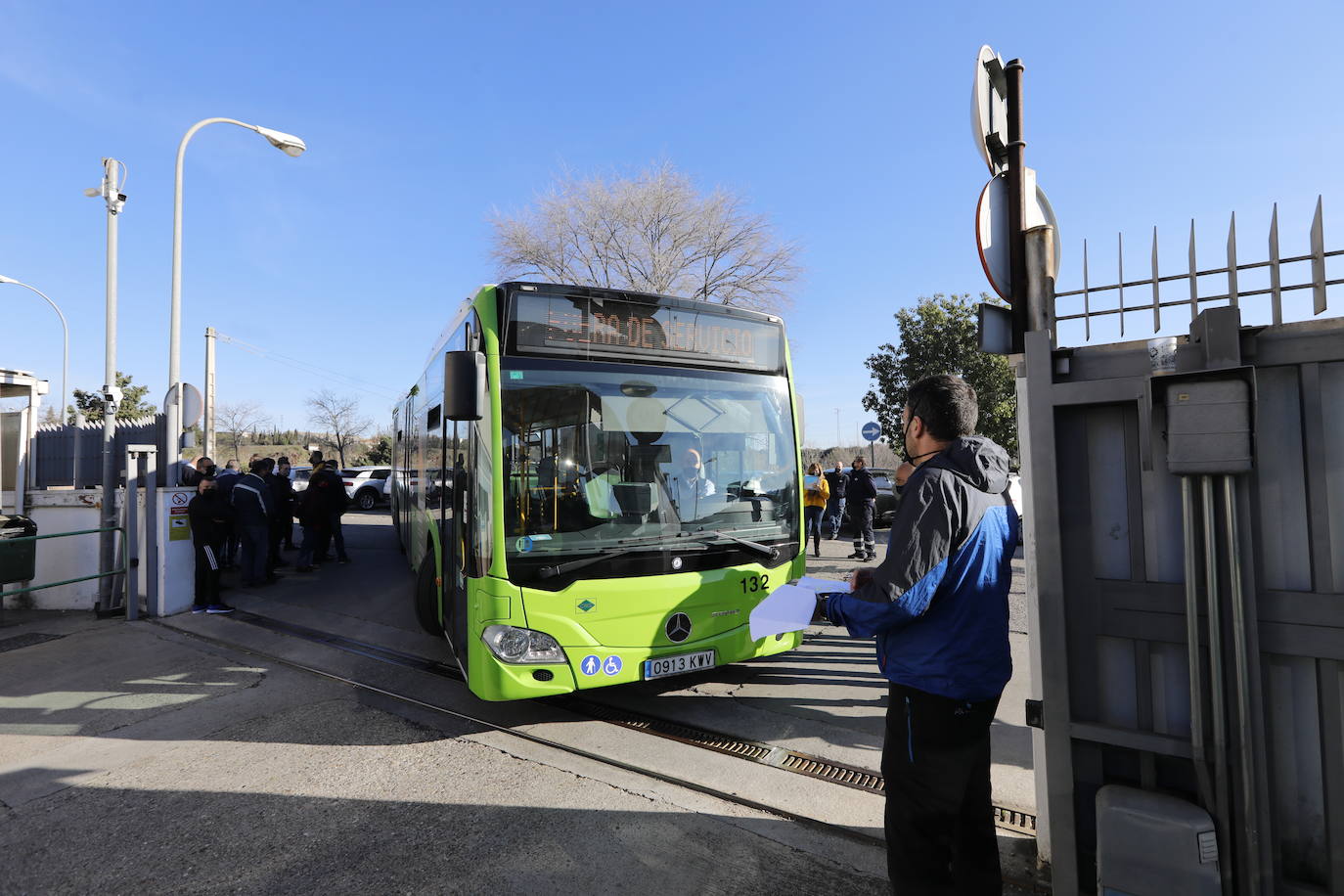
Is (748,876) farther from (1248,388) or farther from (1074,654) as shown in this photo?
(1248,388)

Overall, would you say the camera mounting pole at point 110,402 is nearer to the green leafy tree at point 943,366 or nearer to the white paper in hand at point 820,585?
the white paper in hand at point 820,585

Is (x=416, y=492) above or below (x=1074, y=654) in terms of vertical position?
above

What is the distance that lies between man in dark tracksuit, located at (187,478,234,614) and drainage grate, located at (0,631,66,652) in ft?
4.32

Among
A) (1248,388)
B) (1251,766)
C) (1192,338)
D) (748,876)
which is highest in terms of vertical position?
(1192,338)

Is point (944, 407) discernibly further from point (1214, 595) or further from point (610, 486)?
point (610, 486)

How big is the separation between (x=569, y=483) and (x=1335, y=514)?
11.3 ft

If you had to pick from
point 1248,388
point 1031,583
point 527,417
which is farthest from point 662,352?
point 1248,388

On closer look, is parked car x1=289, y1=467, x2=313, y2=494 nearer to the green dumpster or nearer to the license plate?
the green dumpster

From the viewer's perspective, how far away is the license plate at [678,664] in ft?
14.2

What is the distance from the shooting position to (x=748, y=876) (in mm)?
2863

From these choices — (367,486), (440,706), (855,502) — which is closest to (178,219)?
(440,706)

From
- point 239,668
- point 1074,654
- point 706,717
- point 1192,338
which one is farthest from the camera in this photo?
point 239,668

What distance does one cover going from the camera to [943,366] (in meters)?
23.1

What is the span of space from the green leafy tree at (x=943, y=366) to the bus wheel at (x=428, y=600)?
710 inches
